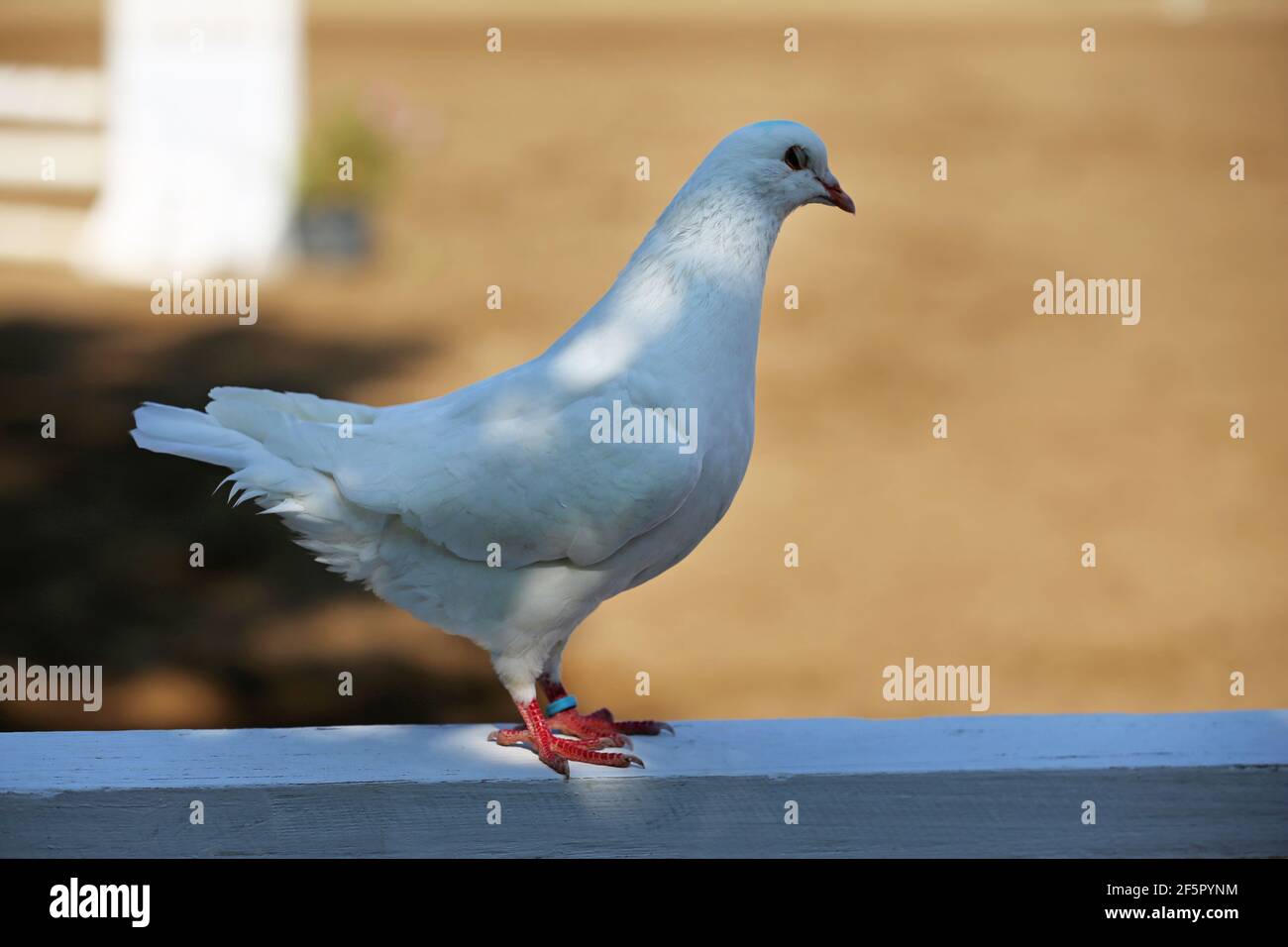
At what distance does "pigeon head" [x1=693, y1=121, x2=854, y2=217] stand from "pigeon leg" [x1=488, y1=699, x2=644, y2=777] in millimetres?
1144

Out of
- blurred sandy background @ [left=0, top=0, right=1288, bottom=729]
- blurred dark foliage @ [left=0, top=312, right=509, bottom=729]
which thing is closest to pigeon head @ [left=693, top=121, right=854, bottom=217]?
blurred sandy background @ [left=0, top=0, right=1288, bottom=729]

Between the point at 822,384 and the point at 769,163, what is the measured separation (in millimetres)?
6995

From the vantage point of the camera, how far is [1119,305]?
447 inches

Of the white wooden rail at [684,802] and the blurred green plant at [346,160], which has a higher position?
the blurred green plant at [346,160]

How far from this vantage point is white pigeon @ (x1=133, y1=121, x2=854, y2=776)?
9.21 ft

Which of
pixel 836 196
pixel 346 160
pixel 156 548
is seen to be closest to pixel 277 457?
pixel 836 196

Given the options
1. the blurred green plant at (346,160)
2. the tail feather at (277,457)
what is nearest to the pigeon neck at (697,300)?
the tail feather at (277,457)

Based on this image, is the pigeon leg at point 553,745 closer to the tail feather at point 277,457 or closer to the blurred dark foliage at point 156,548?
the tail feather at point 277,457

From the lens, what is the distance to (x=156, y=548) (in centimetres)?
716

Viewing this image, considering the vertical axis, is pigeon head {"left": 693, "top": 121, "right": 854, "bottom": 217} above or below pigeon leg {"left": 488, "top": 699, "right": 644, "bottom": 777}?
above

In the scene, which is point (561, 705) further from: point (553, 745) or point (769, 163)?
point (769, 163)

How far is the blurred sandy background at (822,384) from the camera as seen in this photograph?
6.29m

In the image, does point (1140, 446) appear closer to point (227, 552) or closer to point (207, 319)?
point (227, 552)

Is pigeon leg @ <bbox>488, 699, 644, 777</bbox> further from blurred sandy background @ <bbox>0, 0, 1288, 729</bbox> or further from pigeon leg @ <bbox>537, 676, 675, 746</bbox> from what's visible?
blurred sandy background @ <bbox>0, 0, 1288, 729</bbox>
